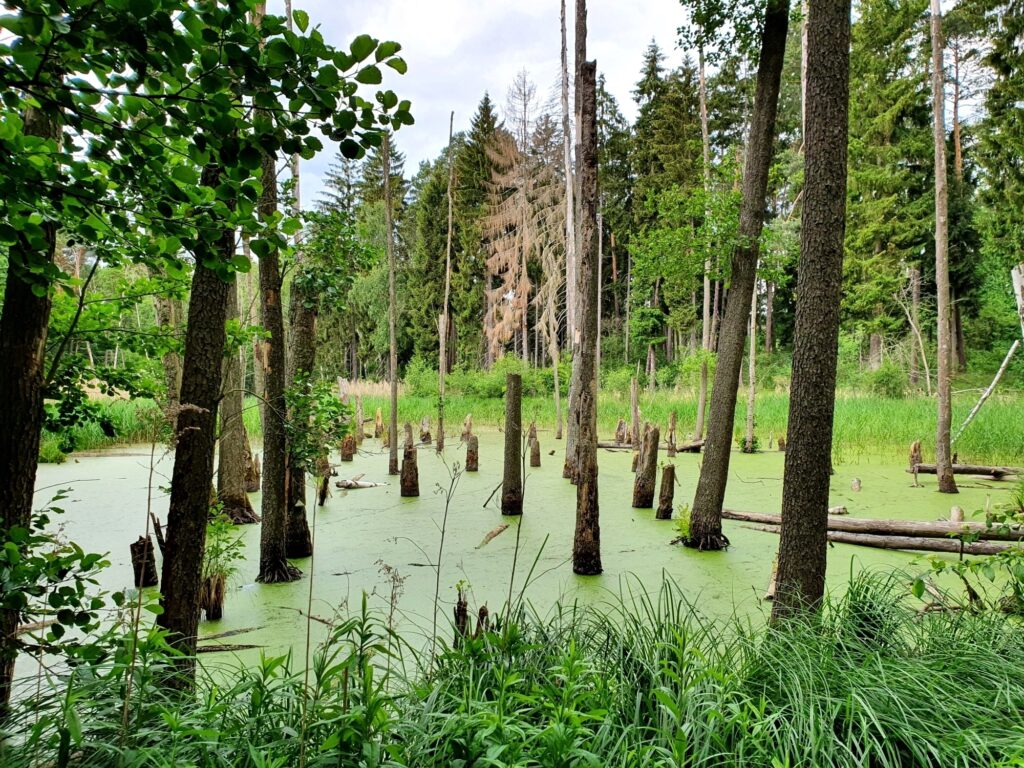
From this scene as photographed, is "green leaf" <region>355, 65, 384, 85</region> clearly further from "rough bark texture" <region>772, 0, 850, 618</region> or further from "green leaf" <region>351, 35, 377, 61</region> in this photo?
"rough bark texture" <region>772, 0, 850, 618</region>

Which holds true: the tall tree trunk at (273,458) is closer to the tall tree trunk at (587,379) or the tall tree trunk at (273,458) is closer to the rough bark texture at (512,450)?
the tall tree trunk at (587,379)

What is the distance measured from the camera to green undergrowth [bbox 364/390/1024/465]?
29.8 ft

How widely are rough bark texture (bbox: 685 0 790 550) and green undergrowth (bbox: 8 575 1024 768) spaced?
2953 mm

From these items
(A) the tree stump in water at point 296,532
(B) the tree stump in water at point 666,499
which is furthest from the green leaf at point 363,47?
(B) the tree stump in water at point 666,499

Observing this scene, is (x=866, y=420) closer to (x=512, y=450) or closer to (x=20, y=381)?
(x=512, y=450)

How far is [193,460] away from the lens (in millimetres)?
2672

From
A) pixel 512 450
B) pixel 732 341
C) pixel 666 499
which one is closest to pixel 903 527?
pixel 666 499

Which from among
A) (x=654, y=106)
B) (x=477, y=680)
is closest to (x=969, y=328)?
(x=654, y=106)

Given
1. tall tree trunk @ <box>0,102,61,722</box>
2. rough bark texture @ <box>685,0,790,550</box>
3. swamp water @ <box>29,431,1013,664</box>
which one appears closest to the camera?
tall tree trunk @ <box>0,102,61,722</box>

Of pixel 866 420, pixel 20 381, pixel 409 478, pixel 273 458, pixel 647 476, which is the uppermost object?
pixel 20 381

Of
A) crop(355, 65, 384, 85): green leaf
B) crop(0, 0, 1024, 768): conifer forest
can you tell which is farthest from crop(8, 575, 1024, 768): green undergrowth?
crop(355, 65, 384, 85): green leaf

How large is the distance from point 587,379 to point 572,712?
11.8ft

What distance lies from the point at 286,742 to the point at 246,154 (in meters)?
1.71

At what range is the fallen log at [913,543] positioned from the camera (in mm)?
5062
